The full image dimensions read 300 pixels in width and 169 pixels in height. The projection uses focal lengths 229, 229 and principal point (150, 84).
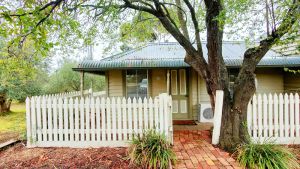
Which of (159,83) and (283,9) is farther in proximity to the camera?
(159,83)

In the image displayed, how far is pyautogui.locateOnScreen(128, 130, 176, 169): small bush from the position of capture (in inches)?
166

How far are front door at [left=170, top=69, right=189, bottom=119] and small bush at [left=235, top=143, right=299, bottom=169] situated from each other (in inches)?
190

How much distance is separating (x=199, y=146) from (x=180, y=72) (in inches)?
181

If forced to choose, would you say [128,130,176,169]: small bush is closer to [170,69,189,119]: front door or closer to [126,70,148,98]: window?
[126,70,148,98]: window

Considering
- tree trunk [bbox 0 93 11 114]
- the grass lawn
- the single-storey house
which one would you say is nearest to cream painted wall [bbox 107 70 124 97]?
the single-storey house

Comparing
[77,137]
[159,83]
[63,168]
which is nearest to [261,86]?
[159,83]

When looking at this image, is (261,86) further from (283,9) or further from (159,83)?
(283,9)

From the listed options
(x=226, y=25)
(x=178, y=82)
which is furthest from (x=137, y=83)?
(x=226, y=25)

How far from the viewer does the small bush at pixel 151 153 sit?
4223 mm

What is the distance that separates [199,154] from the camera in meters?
4.82

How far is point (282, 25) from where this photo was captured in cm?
447

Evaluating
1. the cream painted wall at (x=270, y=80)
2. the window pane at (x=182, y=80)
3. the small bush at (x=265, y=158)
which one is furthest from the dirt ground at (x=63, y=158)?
the cream painted wall at (x=270, y=80)

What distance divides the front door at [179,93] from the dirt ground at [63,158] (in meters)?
4.45

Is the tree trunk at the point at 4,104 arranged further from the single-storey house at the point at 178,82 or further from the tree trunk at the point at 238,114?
the tree trunk at the point at 238,114
